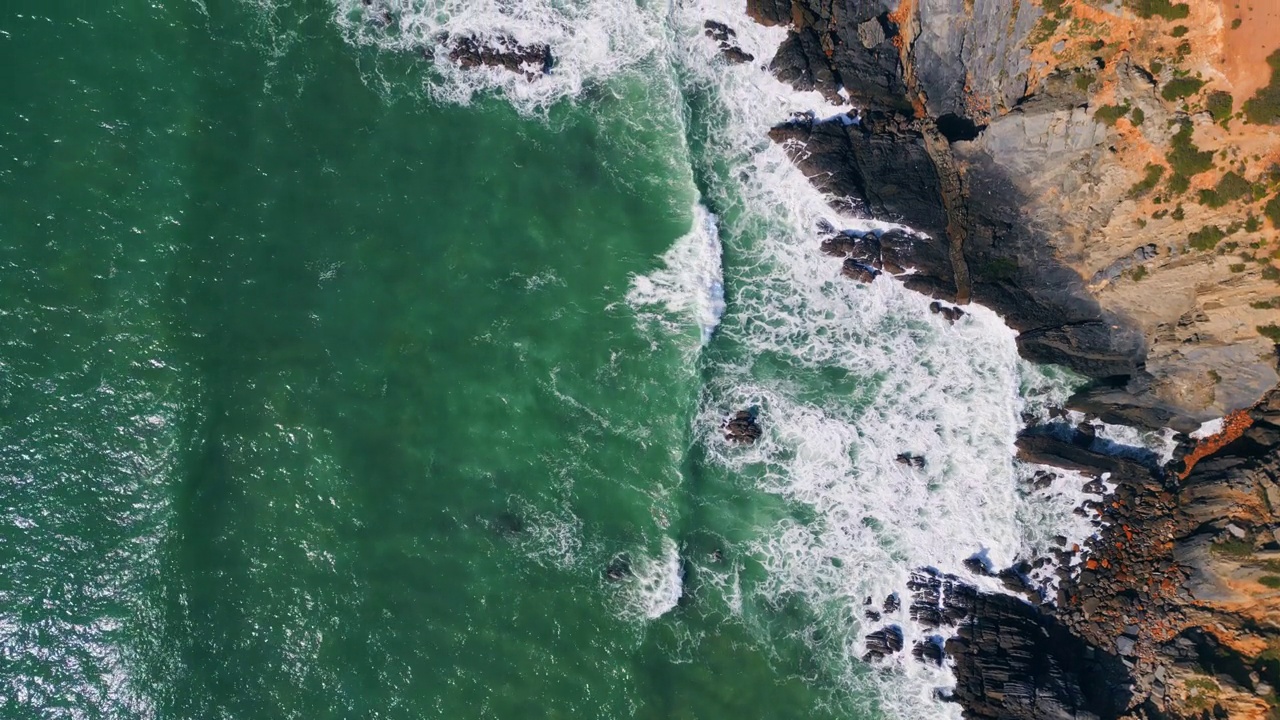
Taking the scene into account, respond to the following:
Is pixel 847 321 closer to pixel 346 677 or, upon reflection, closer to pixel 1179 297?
pixel 1179 297

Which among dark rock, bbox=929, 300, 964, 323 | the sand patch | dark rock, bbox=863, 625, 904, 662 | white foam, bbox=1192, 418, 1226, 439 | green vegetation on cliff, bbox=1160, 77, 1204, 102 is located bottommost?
dark rock, bbox=863, 625, 904, 662

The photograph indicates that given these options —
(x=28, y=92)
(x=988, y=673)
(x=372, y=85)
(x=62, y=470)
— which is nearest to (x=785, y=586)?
(x=988, y=673)

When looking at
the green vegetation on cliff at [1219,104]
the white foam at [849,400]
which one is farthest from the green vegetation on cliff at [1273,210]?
the white foam at [849,400]

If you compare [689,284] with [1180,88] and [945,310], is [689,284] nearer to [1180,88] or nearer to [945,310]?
[945,310]

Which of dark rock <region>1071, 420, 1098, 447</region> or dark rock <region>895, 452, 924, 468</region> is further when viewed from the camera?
dark rock <region>1071, 420, 1098, 447</region>

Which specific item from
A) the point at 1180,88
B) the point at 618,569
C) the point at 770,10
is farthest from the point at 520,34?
the point at 1180,88

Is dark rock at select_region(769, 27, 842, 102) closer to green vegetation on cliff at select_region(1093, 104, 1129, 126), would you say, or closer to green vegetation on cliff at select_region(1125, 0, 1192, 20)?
green vegetation on cliff at select_region(1093, 104, 1129, 126)

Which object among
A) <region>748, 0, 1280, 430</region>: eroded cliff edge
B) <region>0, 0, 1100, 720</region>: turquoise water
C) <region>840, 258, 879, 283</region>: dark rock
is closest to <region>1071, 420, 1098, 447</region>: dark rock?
<region>748, 0, 1280, 430</region>: eroded cliff edge
